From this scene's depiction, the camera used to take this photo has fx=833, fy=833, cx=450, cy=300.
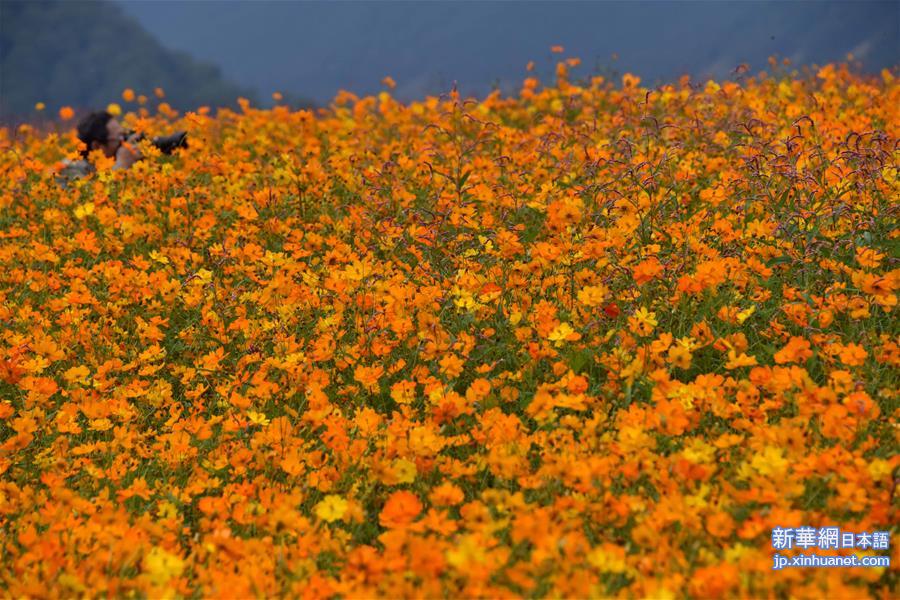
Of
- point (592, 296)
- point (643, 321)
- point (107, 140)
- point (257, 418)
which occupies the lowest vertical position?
point (257, 418)

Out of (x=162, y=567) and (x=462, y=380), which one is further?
(x=462, y=380)

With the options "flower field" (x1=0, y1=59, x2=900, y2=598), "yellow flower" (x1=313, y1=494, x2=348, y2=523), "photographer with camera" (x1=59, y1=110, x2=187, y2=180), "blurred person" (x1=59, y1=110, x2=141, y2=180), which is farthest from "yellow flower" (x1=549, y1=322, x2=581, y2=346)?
"blurred person" (x1=59, y1=110, x2=141, y2=180)

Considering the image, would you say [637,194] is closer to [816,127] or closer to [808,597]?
[816,127]

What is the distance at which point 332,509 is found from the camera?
3.34 meters

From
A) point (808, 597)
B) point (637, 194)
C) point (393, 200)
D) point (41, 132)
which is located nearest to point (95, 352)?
point (393, 200)

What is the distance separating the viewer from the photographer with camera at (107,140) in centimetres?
1092

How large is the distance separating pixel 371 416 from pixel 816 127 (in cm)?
593

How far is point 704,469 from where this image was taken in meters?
3.31

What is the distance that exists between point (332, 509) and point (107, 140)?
31.4ft

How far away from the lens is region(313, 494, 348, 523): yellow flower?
10.8ft

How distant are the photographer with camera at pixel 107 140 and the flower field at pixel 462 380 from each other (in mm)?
2741

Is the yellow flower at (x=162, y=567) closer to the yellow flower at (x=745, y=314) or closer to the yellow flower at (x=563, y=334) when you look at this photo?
the yellow flower at (x=563, y=334)

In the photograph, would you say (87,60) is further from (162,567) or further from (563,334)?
(162,567)

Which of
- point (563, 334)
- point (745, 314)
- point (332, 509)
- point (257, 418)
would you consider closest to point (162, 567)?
point (332, 509)
